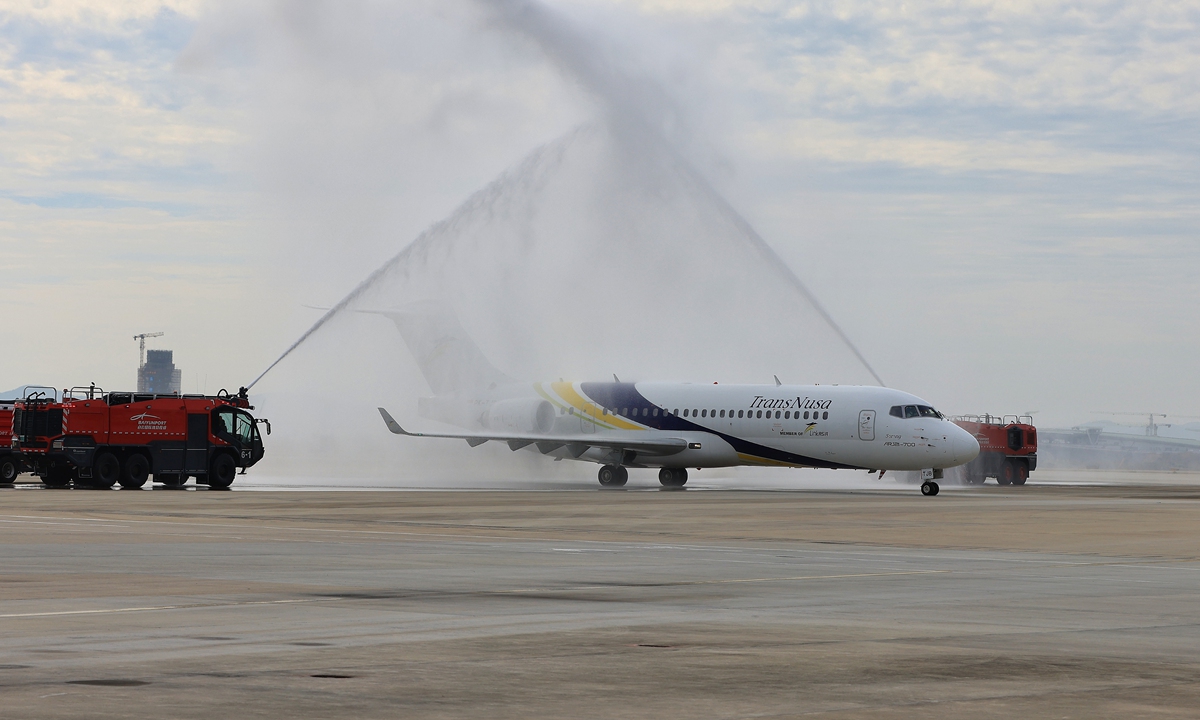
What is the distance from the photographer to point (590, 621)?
14.5 meters

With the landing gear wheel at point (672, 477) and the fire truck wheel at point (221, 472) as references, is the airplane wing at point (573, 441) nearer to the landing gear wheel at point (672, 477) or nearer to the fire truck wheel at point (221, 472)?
the landing gear wheel at point (672, 477)

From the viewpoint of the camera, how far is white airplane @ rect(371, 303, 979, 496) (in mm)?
54688

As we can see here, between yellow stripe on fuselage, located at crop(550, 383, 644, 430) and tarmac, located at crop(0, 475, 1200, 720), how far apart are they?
3113 centimetres

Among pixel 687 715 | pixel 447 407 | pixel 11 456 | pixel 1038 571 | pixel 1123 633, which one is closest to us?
pixel 687 715

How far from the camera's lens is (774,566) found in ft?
71.7

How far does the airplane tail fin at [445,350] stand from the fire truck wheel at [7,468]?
19.1m

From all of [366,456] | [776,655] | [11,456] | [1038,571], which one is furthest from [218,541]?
[366,456]

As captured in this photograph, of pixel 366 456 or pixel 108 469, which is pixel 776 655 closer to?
pixel 108 469

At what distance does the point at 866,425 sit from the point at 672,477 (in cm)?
1098

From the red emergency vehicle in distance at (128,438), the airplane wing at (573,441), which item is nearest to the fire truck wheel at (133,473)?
the red emergency vehicle in distance at (128,438)

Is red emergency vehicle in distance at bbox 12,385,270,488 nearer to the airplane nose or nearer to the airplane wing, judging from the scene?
the airplane wing

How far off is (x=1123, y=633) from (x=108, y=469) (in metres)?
42.9

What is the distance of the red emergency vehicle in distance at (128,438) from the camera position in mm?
50844

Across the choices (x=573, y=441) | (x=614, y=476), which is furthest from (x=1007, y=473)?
(x=573, y=441)
